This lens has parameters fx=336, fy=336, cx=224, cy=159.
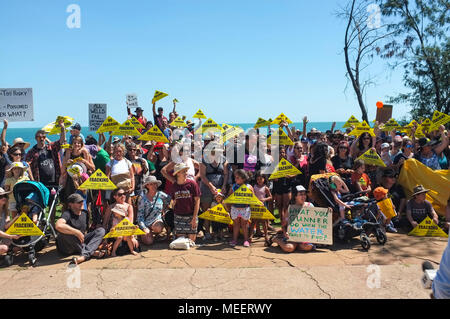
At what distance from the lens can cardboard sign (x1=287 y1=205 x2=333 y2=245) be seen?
18.3 feet

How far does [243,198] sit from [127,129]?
3599 millimetres

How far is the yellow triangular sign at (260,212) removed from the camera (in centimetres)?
592

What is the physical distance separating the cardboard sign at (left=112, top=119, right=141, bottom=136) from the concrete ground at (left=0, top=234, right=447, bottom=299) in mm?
3006

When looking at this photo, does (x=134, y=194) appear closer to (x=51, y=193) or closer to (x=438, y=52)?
(x=51, y=193)

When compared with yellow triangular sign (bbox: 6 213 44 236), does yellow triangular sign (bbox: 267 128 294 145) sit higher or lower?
higher

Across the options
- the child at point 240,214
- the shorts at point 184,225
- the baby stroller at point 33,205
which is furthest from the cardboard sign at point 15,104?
the child at point 240,214

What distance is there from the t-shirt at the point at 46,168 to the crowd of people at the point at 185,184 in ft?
0.06

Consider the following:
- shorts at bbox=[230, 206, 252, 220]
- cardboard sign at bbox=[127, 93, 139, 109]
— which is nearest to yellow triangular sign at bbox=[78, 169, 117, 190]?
shorts at bbox=[230, 206, 252, 220]

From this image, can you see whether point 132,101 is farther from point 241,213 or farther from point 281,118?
point 241,213

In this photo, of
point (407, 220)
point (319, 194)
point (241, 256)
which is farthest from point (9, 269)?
point (407, 220)

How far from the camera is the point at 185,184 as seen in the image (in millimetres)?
6109

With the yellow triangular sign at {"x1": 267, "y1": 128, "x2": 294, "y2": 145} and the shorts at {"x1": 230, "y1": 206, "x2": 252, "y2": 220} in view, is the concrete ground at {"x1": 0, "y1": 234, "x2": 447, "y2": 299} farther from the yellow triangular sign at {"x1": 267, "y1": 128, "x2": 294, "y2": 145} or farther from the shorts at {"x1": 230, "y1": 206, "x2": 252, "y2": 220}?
the yellow triangular sign at {"x1": 267, "y1": 128, "x2": 294, "y2": 145}

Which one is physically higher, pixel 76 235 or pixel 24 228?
pixel 24 228

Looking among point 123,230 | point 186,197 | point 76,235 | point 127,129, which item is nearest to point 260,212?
point 186,197
